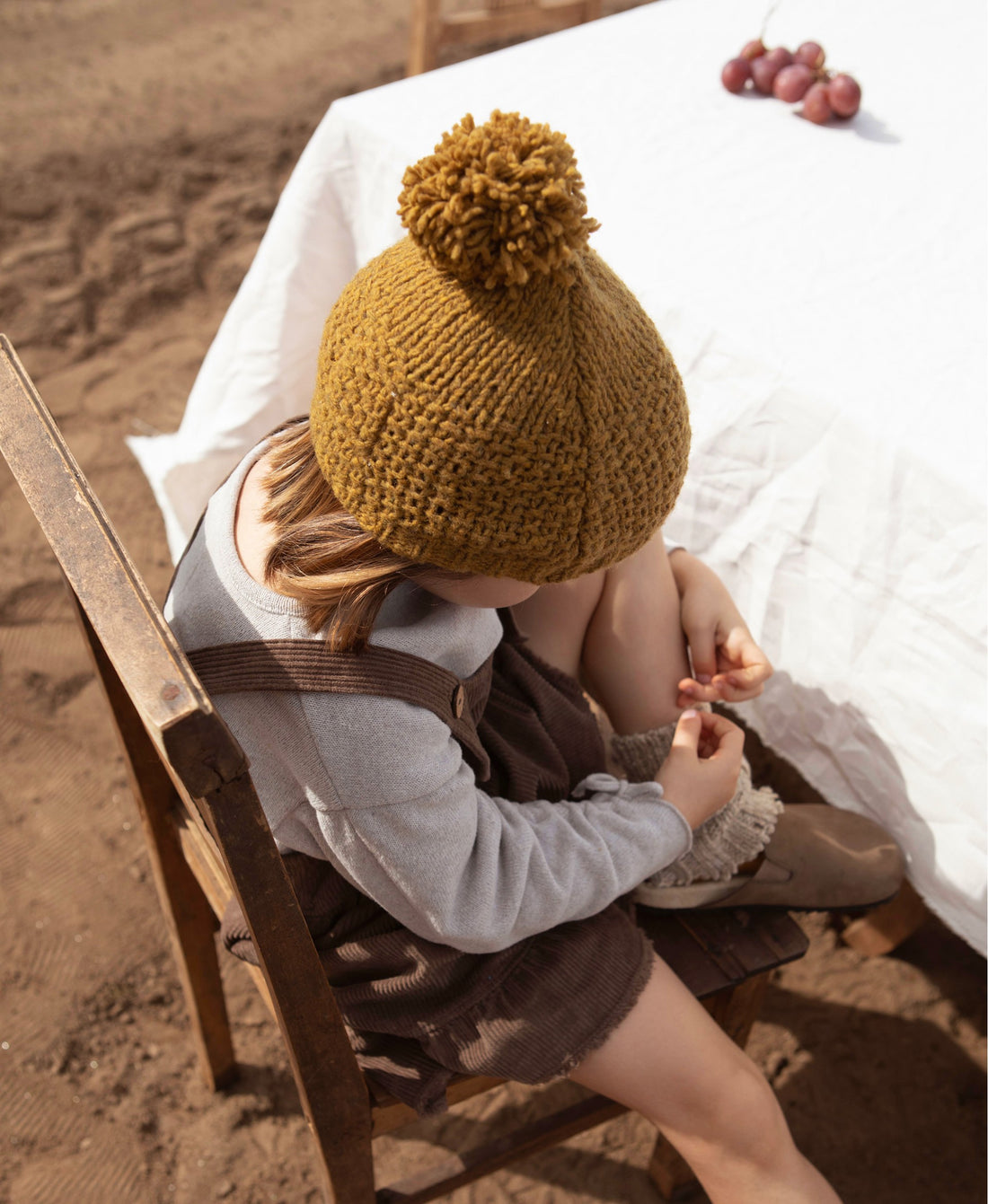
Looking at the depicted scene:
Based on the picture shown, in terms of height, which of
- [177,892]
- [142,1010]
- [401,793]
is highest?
[401,793]

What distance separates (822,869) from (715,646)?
0.25 m

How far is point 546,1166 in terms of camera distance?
4.64 feet

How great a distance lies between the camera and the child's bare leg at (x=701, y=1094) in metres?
0.92

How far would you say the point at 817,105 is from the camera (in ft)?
4.33

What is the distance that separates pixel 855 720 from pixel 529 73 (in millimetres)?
955

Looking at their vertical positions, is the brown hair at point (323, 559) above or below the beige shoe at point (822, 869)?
above

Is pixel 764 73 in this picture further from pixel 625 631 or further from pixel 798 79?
pixel 625 631

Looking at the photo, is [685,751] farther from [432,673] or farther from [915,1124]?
[915,1124]

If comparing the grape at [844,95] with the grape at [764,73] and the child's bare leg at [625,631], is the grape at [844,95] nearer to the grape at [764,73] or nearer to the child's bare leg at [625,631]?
the grape at [764,73]

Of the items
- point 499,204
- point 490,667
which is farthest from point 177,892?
point 499,204

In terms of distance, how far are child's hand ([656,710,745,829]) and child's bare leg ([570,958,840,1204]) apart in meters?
0.15

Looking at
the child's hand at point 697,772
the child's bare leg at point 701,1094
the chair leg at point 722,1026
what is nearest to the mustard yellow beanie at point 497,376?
the child's hand at point 697,772

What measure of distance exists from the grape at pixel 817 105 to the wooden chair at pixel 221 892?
3.12 feet

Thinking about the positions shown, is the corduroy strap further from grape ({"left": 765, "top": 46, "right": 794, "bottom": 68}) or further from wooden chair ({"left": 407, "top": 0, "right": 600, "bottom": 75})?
wooden chair ({"left": 407, "top": 0, "right": 600, "bottom": 75})
